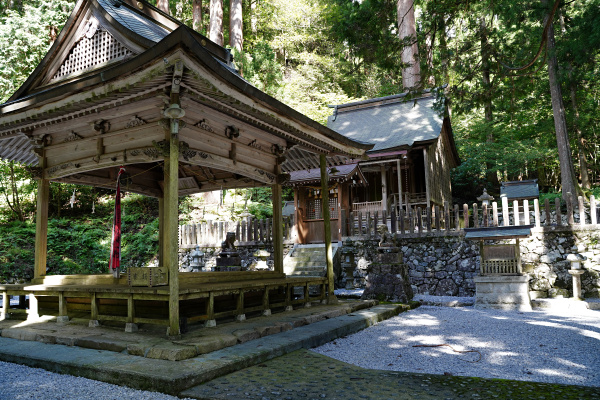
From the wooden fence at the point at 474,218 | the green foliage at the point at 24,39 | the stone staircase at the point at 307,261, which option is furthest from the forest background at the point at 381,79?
the stone staircase at the point at 307,261

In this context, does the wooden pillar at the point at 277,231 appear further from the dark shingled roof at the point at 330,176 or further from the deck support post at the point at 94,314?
the dark shingled roof at the point at 330,176

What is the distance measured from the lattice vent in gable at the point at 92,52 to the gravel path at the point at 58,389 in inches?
176

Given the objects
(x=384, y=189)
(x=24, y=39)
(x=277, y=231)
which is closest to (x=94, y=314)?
(x=277, y=231)

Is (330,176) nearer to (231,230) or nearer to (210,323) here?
(231,230)

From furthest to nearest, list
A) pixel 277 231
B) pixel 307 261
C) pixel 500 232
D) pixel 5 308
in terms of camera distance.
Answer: pixel 307 261 < pixel 500 232 < pixel 277 231 < pixel 5 308

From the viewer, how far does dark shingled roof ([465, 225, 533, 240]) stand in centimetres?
862

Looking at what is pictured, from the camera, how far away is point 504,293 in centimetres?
909

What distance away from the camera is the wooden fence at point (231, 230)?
14.2m

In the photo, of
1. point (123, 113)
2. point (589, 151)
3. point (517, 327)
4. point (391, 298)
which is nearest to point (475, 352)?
point (517, 327)

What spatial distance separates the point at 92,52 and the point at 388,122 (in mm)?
15658

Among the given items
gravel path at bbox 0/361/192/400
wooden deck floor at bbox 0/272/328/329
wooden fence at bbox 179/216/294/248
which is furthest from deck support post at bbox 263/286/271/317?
wooden fence at bbox 179/216/294/248

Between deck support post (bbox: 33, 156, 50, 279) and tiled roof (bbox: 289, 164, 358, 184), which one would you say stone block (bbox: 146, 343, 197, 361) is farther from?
tiled roof (bbox: 289, 164, 358, 184)

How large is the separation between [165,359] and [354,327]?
322 cm

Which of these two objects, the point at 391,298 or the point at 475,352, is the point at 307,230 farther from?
the point at 475,352
